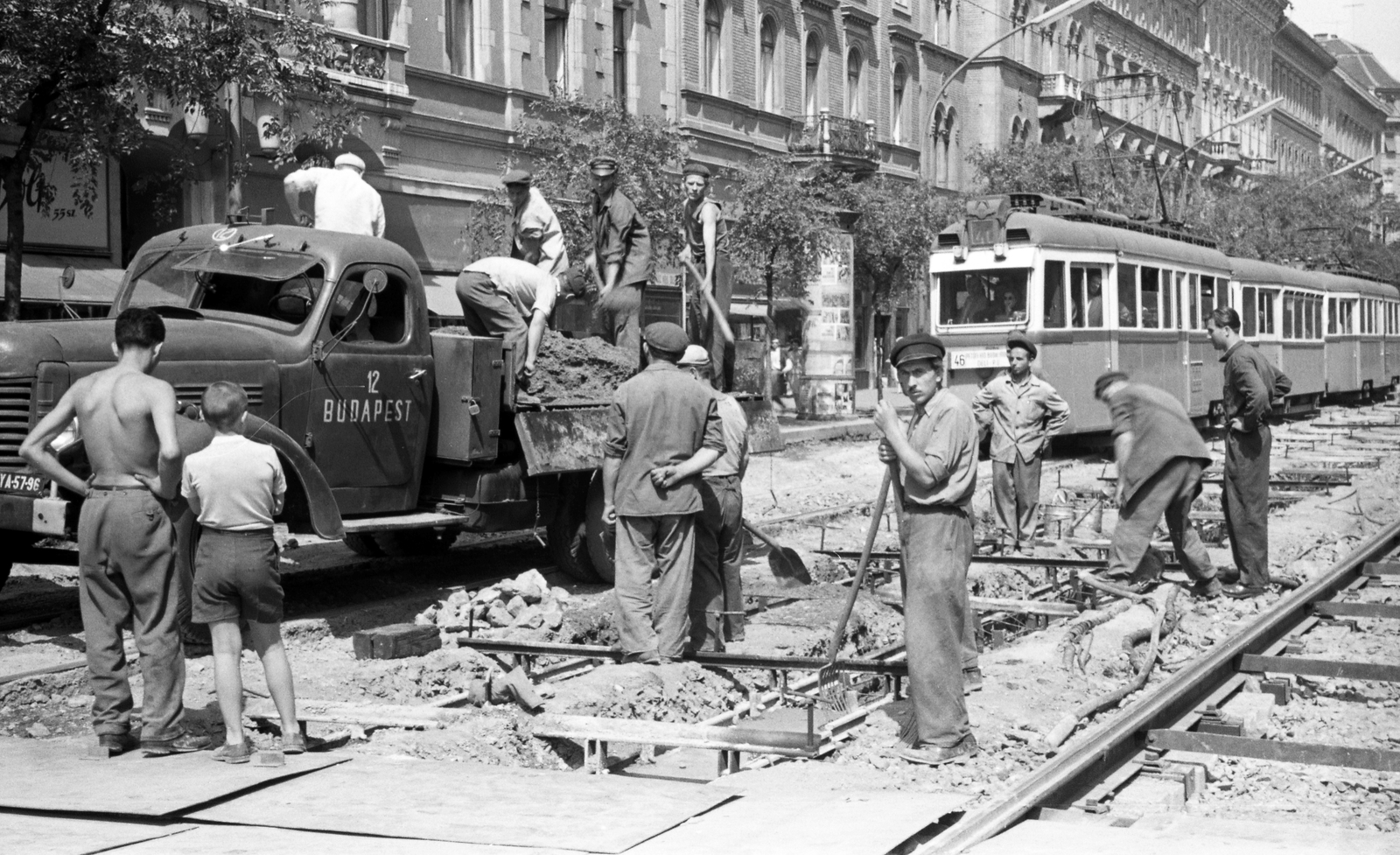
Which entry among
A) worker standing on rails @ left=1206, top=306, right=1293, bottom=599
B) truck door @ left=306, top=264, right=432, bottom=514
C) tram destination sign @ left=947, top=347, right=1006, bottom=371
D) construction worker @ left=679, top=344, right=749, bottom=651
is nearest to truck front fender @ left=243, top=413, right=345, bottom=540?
truck door @ left=306, top=264, right=432, bottom=514

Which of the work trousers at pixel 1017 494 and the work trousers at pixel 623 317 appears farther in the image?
the work trousers at pixel 1017 494

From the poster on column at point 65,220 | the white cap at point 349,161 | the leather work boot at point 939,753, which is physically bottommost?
the leather work boot at point 939,753

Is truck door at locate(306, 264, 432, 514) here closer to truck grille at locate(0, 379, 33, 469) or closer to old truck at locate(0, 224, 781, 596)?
old truck at locate(0, 224, 781, 596)

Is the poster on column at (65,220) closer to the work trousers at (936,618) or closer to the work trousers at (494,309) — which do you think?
the work trousers at (494,309)

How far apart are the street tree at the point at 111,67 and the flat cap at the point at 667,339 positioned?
26.3 feet

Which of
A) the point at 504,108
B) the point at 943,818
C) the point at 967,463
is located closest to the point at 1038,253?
the point at 504,108

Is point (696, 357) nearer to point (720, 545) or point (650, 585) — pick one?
point (720, 545)

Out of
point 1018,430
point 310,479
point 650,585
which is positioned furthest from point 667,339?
point 1018,430

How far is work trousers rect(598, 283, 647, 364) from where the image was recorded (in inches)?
497

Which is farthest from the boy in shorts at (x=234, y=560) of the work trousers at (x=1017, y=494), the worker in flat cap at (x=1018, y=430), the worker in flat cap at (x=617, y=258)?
the work trousers at (x=1017, y=494)

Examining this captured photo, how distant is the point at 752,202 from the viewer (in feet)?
102

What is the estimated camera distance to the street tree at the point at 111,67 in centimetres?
1445

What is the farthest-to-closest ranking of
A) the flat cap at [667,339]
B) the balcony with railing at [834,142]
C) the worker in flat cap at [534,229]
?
the balcony with railing at [834,142] < the worker in flat cap at [534,229] < the flat cap at [667,339]

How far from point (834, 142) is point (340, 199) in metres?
27.8
